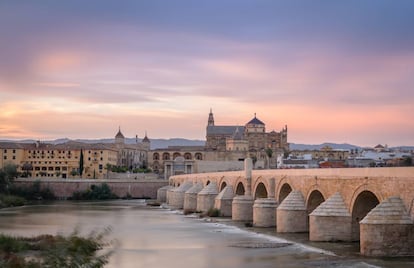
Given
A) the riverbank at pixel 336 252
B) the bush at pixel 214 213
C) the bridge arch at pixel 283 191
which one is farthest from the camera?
the bush at pixel 214 213

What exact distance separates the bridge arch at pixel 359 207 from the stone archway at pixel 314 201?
173 inches

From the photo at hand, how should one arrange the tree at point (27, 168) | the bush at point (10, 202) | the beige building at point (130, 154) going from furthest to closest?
the beige building at point (130, 154), the tree at point (27, 168), the bush at point (10, 202)

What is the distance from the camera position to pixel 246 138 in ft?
422

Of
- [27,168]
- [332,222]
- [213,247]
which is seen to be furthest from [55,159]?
[332,222]

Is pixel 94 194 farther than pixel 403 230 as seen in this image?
Yes

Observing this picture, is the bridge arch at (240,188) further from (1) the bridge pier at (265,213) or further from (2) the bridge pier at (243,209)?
(1) the bridge pier at (265,213)

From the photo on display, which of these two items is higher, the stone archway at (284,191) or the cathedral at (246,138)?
the cathedral at (246,138)

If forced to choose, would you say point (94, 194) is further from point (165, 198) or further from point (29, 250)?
point (29, 250)

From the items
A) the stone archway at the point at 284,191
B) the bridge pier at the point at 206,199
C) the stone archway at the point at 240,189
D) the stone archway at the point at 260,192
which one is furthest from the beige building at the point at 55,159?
the stone archway at the point at 284,191

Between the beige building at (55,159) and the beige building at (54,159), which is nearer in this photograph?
the beige building at (55,159)

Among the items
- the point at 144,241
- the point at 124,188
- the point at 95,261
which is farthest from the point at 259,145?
the point at 95,261

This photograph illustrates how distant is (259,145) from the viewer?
12938cm

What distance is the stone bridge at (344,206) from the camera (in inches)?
734

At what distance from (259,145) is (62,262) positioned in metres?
121
